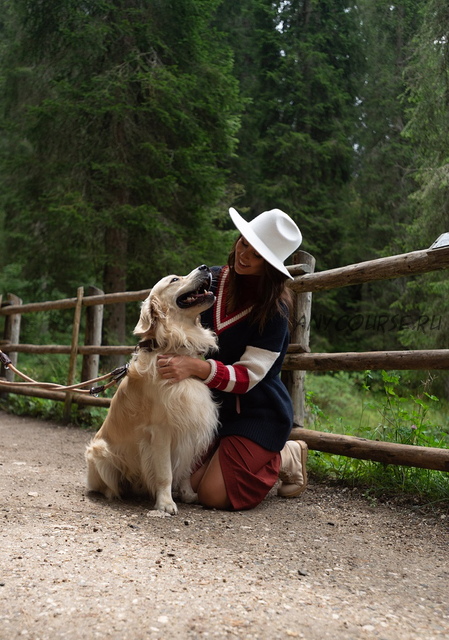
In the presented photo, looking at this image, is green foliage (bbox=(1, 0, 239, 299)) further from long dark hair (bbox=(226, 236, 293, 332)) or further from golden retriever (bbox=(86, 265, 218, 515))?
golden retriever (bbox=(86, 265, 218, 515))

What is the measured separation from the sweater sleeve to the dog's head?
0.97ft

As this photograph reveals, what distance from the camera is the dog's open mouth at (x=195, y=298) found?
10.2 ft

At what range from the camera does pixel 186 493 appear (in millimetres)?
3342

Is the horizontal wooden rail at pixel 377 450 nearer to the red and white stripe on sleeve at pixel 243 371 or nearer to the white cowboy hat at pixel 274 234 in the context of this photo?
the red and white stripe on sleeve at pixel 243 371

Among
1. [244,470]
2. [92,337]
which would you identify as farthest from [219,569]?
[92,337]

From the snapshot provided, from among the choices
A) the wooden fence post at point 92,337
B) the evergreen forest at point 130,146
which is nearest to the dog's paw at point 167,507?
the wooden fence post at point 92,337

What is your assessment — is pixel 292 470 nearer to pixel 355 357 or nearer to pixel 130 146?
pixel 355 357

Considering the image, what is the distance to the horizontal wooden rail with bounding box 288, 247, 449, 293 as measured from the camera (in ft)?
10.8

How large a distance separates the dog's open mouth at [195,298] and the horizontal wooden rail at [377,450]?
1.42 m

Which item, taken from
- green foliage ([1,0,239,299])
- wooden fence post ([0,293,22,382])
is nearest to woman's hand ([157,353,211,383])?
wooden fence post ([0,293,22,382])

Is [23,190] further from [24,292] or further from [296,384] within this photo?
[296,384]

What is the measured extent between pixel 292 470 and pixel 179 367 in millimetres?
1074

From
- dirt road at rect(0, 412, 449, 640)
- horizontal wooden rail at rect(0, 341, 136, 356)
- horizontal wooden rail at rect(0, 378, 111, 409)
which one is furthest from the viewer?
horizontal wooden rail at rect(0, 378, 111, 409)

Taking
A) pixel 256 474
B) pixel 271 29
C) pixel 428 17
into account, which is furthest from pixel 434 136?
pixel 271 29
